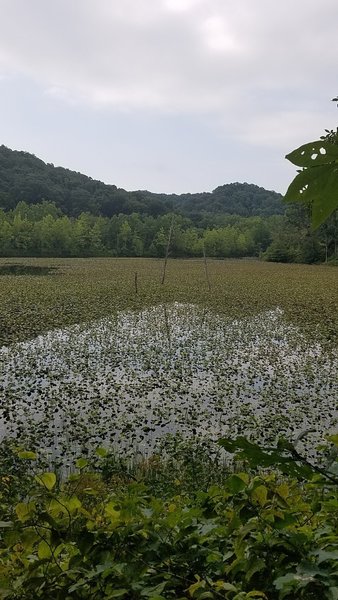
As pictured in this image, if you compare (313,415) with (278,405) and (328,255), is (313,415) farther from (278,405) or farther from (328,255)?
(328,255)

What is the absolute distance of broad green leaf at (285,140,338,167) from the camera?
2.00ft

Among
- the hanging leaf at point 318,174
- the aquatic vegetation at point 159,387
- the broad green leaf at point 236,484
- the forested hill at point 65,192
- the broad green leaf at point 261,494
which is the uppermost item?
the forested hill at point 65,192

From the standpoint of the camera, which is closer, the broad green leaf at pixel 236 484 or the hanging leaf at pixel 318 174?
the hanging leaf at pixel 318 174

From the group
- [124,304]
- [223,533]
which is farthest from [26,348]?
[223,533]

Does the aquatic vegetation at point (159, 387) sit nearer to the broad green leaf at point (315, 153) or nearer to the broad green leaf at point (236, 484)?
the broad green leaf at point (236, 484)

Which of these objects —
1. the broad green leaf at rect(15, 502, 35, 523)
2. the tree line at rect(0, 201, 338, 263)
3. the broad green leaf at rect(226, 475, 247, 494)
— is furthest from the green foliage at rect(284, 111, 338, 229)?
the tree line at rect(0, 201, 338, 263)

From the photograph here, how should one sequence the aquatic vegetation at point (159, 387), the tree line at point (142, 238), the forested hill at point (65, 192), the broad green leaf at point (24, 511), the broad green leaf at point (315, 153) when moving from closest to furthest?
1. the broad green leaf at point (315, 153)
2. the broad green leaf at point (24, 511)
3. the aquatic vegetation at point (159, 387)
4. the tree line at point (142, 238)
5. the forested hill at point (65, 192)

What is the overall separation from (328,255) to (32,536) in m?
44.1

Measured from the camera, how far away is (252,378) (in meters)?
7.25

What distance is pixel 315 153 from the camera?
61 centimetres

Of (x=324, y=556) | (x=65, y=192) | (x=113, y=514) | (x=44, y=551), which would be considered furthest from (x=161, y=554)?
(x=65, y=192)

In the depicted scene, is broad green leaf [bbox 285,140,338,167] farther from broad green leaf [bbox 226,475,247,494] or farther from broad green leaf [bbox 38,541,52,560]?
broad green leaf [bbox 38,541,52,560]

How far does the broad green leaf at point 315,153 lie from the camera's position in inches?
24.0

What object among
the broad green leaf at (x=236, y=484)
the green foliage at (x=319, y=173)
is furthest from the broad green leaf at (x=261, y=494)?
the green foliage at (x=319, y=173)
